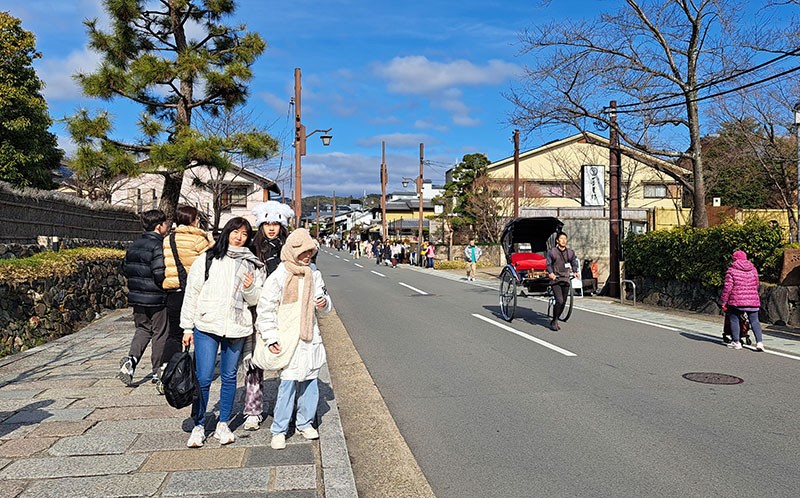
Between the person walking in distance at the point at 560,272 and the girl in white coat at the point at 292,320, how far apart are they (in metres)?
7.58

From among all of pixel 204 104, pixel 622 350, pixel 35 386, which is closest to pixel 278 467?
pixel 35 386

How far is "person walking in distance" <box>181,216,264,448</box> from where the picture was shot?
504 centimetres

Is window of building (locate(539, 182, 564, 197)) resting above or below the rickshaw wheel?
above

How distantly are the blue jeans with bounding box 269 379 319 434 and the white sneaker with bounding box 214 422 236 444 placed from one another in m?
0.32

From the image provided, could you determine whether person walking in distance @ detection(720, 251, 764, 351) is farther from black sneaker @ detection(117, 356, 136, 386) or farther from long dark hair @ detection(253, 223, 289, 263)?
black sneaker @ detection(117, 356, 136, 386)

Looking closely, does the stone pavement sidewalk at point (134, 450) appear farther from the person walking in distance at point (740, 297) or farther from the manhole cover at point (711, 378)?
the person walking in distance at point (740, 297)

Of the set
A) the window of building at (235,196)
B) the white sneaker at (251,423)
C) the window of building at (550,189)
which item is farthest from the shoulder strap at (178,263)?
the window of building at (550,189)

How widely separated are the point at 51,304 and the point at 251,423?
6.32 m

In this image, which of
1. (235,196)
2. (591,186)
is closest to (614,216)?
(591,186)

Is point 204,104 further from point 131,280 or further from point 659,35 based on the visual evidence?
point 659,35

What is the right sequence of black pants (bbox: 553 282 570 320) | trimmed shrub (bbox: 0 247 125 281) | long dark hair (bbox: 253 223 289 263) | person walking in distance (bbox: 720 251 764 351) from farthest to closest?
black pants (bbox: 553 282 570 320)
person walking in distance (bbox: 720 251 764 351)
trimmed shrub (bbox: 0 247 125 281)
long dark hair (bbox: 253 223 289 263)

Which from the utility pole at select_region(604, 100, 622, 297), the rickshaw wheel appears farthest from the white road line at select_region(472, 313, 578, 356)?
the utility pole at select_region(604, 100, 622, 297)

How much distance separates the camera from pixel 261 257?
5.92m

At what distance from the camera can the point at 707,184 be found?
Result: 3152 cm
